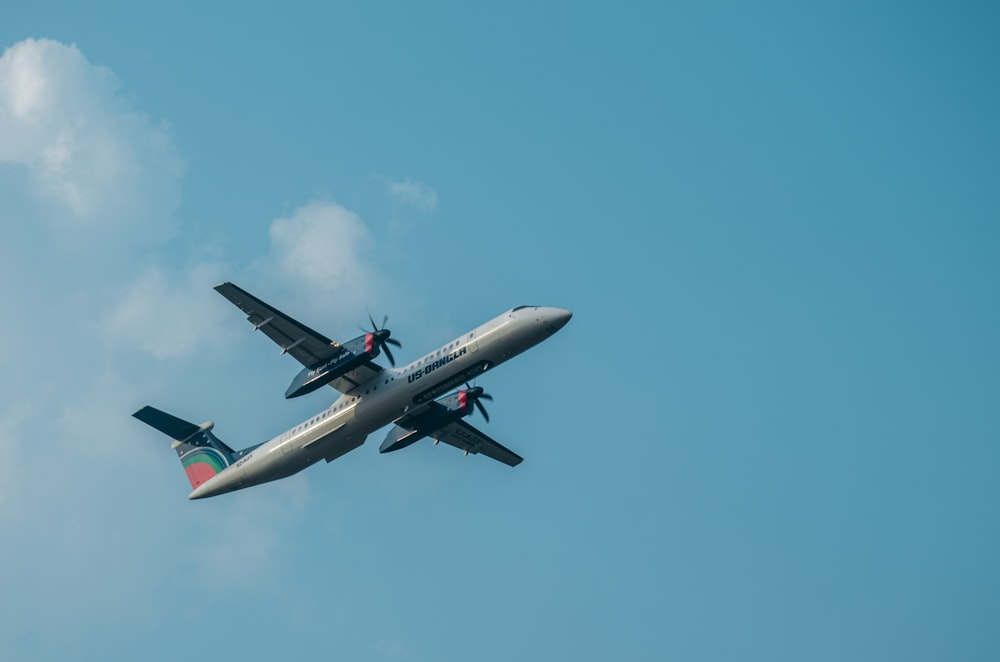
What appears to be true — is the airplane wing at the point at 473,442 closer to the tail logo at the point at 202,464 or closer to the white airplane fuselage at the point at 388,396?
the white airplane fuselage at the point at 388,396

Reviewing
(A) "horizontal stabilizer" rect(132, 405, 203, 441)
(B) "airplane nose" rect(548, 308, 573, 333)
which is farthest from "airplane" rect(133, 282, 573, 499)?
(A) "horizontal stabilizer" rect(132, 405, 203, 441)

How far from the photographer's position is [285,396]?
2079 inches

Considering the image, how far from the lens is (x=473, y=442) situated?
62.6 m

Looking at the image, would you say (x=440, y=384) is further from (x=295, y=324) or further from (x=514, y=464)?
(x=514, y=464)

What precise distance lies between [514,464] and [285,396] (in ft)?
51.2

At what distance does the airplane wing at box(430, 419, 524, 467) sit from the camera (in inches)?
2431

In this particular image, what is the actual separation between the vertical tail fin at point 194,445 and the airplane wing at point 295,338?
8.15 meters

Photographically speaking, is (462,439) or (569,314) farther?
(462,439)

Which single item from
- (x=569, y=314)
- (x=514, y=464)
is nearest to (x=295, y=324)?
(x=569, y=314)

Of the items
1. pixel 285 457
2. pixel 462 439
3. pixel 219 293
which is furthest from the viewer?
pixel 462 439

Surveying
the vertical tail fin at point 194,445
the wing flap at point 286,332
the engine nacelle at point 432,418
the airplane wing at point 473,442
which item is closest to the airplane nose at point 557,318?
the engine nacelle at point 432,418

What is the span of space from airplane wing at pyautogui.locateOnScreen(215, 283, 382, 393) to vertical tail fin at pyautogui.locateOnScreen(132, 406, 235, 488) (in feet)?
26.7

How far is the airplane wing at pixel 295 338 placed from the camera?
167ft

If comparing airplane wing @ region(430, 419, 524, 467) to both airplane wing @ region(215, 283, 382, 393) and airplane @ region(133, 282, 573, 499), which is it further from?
airplane wing @ region(215, 283, 382, 393)
